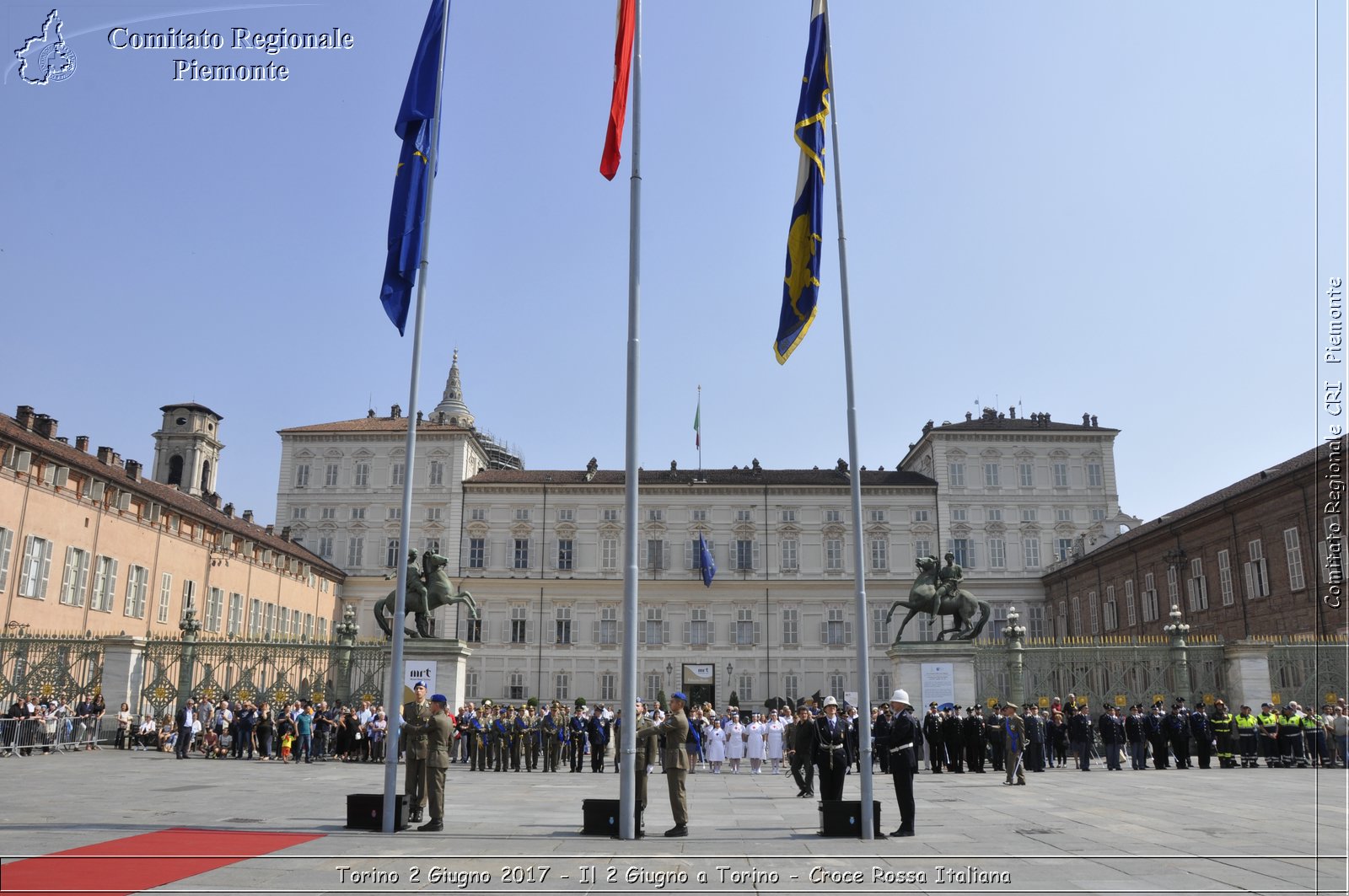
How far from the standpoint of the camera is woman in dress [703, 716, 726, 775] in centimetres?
2542

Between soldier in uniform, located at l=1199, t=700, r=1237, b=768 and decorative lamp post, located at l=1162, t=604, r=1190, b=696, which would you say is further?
decorative lamp post, located at l=1162, t=604, r=1190, b=696

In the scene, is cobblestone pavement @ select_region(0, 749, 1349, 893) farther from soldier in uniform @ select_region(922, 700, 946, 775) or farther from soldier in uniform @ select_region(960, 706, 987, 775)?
soldier in uniform @ select_region(960, 706, 987, 775)

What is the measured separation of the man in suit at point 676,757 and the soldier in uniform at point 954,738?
12.5 metres

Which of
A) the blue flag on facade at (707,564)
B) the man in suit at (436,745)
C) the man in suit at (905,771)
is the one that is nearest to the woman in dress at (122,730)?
the man in suit at (436,745)

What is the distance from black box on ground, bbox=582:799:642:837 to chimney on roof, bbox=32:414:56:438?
34873 millimetres

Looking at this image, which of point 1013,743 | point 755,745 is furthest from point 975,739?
point 755,745

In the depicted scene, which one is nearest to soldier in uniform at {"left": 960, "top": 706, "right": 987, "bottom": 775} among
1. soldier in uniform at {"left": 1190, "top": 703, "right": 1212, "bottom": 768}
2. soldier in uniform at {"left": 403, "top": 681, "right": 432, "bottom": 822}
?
soldier in uniform at {"left": 1190, "top": 703, "right": 1212, "bottom": 768}

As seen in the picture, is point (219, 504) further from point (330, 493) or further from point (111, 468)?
point (111, 468)

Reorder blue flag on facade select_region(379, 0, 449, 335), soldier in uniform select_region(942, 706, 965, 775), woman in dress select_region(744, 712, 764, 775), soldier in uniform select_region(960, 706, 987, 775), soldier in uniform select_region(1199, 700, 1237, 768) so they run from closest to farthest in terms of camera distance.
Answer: blue flag on facade select_region(379, 0, 449, 335) < soldier in uniform select_region(942, 706, 965, 775) < soldier in uniform select_region(960, 706, 987, 775) < soldier in uniform select_region(1199, 700, 1237, 768) < woman in dress select_region(744, 712, 764, 775)

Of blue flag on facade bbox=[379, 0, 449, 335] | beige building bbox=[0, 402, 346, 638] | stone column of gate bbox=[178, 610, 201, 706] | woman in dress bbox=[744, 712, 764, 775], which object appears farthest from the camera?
beige building bbox=[0, 402, 346, 638]

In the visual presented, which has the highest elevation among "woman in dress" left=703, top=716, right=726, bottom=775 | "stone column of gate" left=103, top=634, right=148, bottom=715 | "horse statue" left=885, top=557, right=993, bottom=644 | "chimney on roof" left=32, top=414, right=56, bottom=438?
"chimney on roof" left=32, top=414, right=56, bottom=438

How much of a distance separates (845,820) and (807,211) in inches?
286

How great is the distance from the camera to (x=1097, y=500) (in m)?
62.1

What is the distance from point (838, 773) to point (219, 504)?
5181cm
